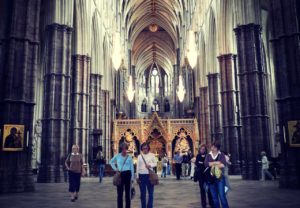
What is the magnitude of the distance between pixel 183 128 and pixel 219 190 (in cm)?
2842

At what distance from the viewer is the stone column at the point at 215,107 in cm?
2605

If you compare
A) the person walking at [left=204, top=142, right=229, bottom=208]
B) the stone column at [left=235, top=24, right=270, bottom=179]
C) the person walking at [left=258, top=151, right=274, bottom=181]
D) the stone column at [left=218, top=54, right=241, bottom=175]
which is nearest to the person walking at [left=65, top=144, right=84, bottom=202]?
the person walking at [left=204, top=142, right=229, bottom=208]

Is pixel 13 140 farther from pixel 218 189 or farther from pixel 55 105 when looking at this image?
pixel 218 189

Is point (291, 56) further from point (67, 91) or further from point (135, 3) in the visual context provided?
point (135, 3)

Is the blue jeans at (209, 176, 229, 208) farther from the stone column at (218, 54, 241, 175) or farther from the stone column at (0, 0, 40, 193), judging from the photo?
the stone column at (218, 54, 241, 175)

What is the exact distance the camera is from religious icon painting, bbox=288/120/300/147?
1230cm

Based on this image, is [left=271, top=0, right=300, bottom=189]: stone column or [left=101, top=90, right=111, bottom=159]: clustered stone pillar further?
[left=101, top=90, right=111, bottom=159]: clustered stone pillar

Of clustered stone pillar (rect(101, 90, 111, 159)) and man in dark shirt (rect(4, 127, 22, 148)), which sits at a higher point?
clustered stone pillar (rect(101, 90, 111, 159))

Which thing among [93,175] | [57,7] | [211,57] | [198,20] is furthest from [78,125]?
[198,20]

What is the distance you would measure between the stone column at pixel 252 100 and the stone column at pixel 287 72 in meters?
3.83

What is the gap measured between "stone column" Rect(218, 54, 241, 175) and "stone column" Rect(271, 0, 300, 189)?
8.55m

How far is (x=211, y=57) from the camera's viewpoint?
28.0m

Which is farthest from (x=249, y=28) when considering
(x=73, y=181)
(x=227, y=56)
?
(x=73, y=181)

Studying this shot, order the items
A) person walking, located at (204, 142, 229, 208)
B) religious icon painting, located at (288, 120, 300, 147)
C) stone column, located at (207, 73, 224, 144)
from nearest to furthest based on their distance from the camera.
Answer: person walking, located at (204, 142, 229, 208), religious icon painting, located at (288, 120, 300, 147), stone column, located at (207, 73, 224, 144)
